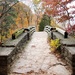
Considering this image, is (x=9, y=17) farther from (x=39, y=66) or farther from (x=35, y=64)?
(x=39, y=66)

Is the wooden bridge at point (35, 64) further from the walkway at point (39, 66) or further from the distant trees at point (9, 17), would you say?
the distant trees at point (9, 17)

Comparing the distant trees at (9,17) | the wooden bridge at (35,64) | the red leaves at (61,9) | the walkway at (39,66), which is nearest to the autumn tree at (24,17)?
the distant trees at (9,17)

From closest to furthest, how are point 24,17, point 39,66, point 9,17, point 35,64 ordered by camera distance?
1. point 39,66
2. point 35,64
3. point 9,17
4. point 24,17

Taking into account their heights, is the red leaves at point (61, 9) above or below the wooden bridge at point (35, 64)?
above

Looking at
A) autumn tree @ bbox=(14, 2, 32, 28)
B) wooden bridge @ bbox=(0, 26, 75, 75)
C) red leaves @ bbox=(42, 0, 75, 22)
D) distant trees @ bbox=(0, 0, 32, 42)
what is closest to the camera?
wooden bridge @ bbox=(0, 26, 75, 75)

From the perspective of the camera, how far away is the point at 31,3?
3516cm

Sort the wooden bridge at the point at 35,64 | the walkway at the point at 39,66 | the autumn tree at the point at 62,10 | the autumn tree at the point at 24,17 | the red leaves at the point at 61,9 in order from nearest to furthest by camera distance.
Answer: the wooden bridge at the point at 35,64
the walkway at the point at 39,66
the autumn tree at the point at 62,10
the red leaves at the point at 61,9
the autumn tree at the point at 24,17

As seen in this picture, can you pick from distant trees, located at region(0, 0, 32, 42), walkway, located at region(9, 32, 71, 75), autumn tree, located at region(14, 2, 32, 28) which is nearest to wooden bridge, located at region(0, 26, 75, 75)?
walkway, located at region(9, 32, 71, 75)

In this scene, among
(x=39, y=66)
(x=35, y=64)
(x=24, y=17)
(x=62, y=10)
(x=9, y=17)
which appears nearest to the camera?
(x=39, y=66)

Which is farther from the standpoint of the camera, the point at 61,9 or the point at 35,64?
the point at 61,9

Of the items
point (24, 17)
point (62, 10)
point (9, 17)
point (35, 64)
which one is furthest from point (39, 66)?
point (24, 17)

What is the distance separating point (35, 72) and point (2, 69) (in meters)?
1.05

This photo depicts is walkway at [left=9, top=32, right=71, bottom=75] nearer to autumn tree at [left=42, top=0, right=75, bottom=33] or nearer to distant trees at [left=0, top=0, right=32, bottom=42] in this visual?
distant trees at [left=0, top=0, right=32, bottom=42]

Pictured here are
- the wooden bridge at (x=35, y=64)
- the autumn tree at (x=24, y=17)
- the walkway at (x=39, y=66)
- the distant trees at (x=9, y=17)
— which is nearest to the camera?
the wooden bridge at (x=35, y=64)
